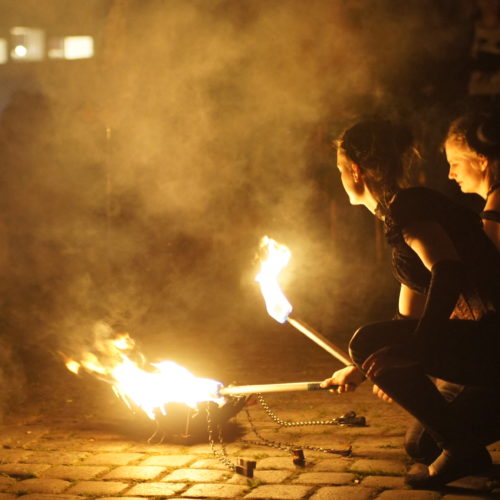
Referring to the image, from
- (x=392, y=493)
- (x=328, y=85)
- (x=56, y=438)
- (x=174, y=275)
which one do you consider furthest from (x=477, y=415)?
(x=174, y=275)

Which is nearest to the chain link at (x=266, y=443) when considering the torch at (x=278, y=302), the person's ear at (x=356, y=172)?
the torch at (x=278, y=302)

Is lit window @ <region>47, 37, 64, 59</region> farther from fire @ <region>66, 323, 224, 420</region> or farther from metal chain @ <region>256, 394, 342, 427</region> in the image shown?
metal chain @ <region>256, 394, 342, 427</region>

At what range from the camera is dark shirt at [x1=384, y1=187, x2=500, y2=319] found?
3.46 metres

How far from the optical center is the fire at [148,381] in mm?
4637

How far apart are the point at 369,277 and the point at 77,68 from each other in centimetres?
612

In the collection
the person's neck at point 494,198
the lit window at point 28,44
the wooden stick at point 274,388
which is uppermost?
the lit window at point 28,44

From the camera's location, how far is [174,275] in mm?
12156

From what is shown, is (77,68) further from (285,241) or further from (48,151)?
(285,241)

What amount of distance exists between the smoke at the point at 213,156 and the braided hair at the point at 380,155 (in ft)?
19.8

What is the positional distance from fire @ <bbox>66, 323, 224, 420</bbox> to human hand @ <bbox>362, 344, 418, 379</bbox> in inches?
51.1

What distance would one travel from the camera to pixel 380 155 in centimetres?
373

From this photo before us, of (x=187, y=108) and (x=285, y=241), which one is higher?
(x=187, y=108)

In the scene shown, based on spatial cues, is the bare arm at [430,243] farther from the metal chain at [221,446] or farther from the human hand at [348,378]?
the metal chain at [221,446]

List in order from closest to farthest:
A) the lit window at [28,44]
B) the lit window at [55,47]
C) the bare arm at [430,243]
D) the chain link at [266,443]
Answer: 1. the bare arm at [430,243]
2. the chain link at [266,443]
3. the lit window at [55,47]
4. the lit window at [28,44]
